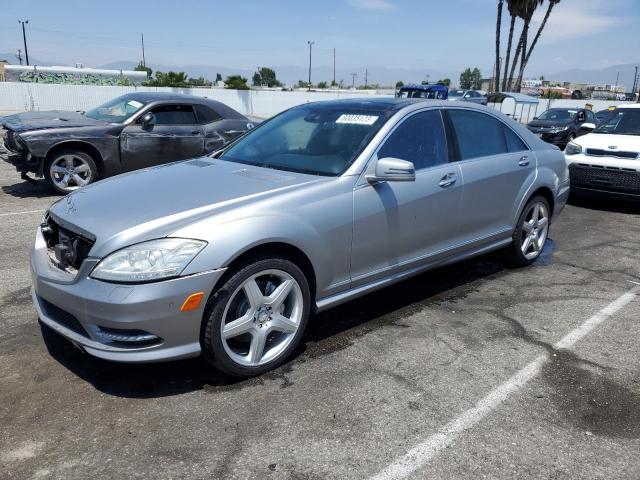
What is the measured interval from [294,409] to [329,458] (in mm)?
437

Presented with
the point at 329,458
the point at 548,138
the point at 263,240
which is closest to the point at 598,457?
the point at 329,458

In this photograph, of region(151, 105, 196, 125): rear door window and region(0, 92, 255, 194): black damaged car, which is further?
region(151, 105, 196, 125): rear door window

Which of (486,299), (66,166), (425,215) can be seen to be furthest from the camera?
(66,166)

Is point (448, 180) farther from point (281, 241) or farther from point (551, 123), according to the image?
point (551, 123)

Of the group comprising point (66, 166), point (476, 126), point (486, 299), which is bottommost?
point (486, 299)

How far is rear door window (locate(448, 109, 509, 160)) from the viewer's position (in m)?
4.43

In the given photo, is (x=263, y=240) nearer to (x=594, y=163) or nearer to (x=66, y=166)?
(x=66, y=166)

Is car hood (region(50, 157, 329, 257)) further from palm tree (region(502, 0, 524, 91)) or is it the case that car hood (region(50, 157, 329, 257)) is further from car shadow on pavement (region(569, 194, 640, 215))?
palm tree (region(502, 0, 524, 91))

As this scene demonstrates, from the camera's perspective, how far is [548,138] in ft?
57.7

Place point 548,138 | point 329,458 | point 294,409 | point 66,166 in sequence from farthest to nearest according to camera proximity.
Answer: point 548,138
point 66,166
point 294,409
point 329,458

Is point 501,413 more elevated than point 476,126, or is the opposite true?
point 476,126

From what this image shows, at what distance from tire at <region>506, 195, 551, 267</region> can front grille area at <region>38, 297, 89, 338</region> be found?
12.5 feet

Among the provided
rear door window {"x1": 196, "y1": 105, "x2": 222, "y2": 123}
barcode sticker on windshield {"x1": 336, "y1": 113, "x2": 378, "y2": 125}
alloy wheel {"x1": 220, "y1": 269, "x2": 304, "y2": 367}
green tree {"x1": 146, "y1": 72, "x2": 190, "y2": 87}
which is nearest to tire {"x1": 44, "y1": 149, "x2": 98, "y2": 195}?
rear door window {"x1": 196, "y1": 105, "x2": 222, "y2": 123}

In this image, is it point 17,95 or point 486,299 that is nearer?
point 486,299
